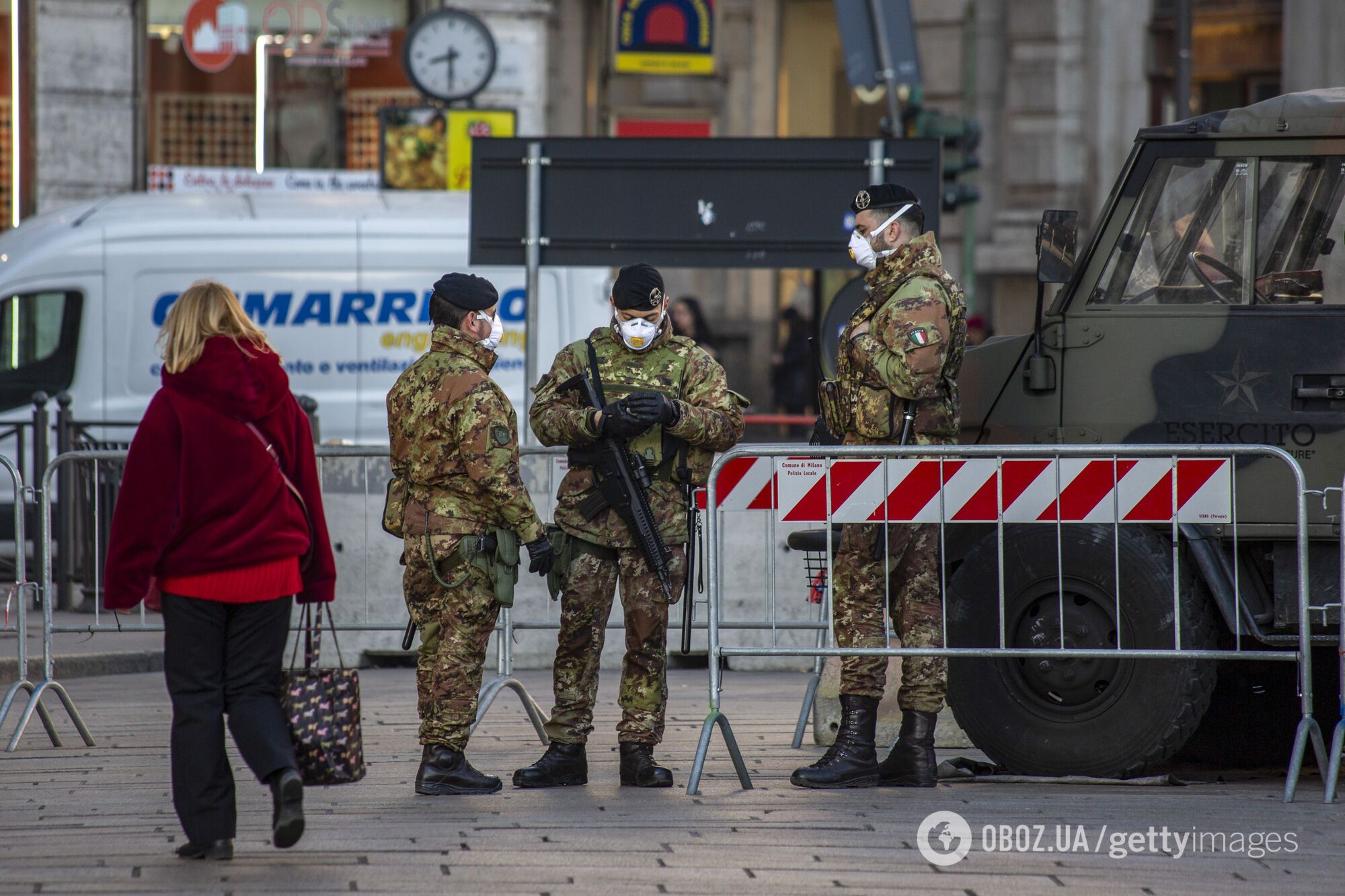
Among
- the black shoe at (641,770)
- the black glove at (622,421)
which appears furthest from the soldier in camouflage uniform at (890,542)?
the black glove at (622,421)

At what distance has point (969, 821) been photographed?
5.62 metres

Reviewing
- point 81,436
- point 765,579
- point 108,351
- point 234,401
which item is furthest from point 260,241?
point 234,401

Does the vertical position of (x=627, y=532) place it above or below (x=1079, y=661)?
above

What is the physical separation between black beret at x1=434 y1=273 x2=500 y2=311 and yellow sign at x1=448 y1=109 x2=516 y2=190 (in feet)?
34.3

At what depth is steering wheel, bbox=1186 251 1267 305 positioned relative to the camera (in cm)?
639

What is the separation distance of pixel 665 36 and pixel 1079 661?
14319mm

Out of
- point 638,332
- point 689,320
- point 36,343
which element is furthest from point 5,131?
point 638,332

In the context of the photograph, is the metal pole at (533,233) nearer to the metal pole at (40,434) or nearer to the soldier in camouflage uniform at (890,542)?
the metal pole at (40,434)

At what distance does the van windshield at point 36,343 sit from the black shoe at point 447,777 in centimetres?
780

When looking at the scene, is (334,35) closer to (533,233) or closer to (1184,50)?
(1184,50)

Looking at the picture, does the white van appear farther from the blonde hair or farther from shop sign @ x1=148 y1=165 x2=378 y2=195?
the blonde hair

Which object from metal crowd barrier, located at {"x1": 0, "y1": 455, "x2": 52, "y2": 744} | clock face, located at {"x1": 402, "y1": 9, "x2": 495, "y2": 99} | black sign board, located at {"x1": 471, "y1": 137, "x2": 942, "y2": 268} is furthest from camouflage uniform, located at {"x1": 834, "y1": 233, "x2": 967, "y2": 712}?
clock face, located at {"x1": 402, "y1": 9, "x2": 495, "y2": 99}

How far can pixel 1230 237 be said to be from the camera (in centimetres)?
643

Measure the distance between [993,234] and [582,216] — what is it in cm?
1034
